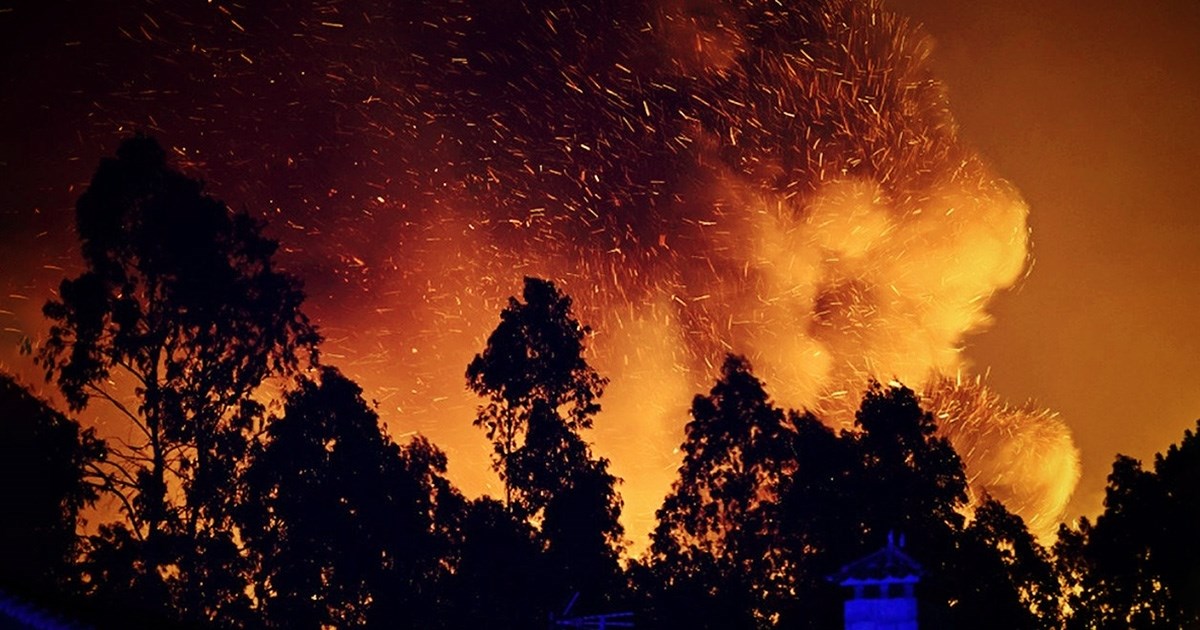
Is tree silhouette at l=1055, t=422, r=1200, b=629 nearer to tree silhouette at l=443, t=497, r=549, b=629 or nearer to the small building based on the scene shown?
tree silhouette at l=443, t=497, r=549, b=629

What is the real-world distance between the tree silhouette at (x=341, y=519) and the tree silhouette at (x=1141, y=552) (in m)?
19.8

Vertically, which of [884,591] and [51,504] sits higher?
[51,504]

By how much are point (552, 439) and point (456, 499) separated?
11.8ft

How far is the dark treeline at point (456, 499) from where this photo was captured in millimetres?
30297

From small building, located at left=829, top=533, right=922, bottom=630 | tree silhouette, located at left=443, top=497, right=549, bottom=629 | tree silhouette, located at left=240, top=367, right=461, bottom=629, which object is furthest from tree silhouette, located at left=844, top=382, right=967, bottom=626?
small building, located at left=829, top=533, right=922, bottom=630

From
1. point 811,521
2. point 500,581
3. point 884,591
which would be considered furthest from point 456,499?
point 884,591

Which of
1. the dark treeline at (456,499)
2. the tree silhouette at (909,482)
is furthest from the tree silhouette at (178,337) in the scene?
the tree silhouette at (909,482)

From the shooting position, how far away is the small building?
17859mm

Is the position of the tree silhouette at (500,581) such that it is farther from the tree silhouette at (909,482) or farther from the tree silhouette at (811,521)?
the tree silhouette at (909,482)

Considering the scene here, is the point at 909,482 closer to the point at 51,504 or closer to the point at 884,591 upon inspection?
the point at 884,591

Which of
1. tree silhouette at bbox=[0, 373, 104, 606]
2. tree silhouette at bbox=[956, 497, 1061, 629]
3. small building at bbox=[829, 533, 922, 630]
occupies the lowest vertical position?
small building at bbox=[829, 533, 922, 630]

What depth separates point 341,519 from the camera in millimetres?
33094

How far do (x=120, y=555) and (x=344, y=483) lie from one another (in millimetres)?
6646

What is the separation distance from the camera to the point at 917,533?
34.2 meters
